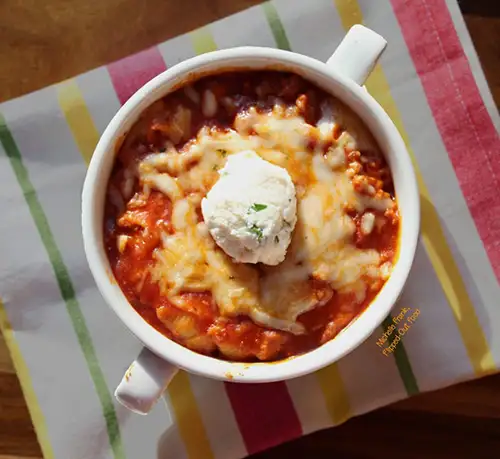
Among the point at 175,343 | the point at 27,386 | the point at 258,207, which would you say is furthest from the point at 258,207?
the point at 27,386

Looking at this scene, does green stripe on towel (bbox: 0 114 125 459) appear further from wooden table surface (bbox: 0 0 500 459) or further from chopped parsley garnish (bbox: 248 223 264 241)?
chopped parsley garnish (bbox: 248 223 264 241)

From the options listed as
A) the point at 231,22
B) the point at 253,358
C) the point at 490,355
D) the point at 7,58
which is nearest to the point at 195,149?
the point at 253,358

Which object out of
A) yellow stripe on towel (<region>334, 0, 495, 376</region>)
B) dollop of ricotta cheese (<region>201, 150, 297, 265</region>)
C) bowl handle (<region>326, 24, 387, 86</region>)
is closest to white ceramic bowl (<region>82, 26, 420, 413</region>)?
Result: bowl handle (<region>326, 24, 387, 86</region>)

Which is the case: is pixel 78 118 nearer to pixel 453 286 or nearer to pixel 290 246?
pixel 290 246

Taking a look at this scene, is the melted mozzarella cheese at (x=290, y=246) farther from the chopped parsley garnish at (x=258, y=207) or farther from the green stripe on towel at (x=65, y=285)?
the green stripe on towel at (x=65, y=285)
